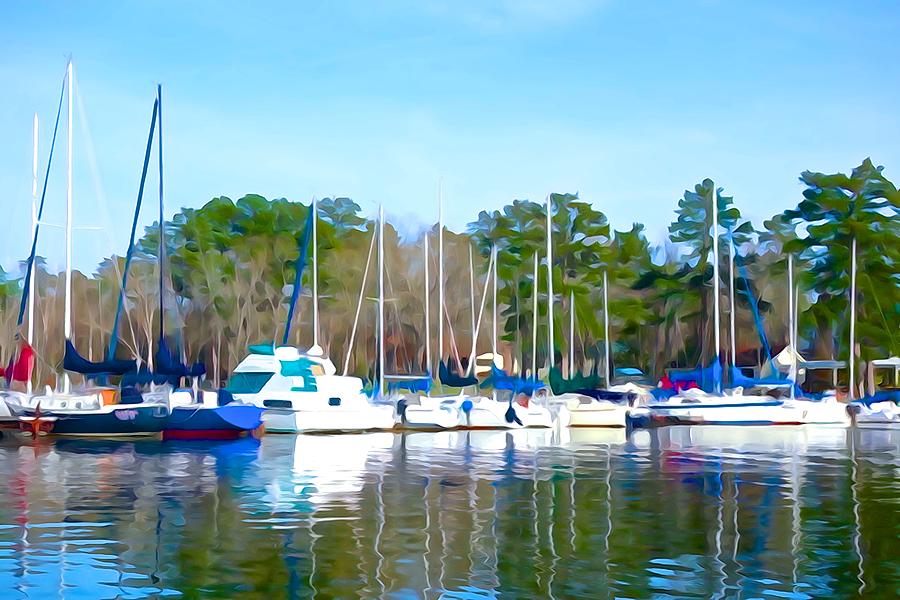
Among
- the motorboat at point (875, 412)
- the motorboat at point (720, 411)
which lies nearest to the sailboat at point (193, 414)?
the motorboat at point (720, 411)

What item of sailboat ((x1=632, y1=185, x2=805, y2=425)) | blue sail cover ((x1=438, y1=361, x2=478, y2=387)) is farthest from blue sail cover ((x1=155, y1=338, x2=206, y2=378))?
sailboat ((x1=632, y1=185, x2=805, y2=425))

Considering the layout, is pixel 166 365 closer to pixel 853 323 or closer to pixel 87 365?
pixel 87 365

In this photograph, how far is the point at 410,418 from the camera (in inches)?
2362

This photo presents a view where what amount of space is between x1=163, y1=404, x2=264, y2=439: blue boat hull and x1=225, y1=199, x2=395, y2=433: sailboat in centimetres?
319

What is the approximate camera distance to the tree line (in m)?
85.9

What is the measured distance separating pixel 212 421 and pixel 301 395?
5.68 meters

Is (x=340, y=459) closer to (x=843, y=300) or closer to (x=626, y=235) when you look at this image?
(x=843, y=300)

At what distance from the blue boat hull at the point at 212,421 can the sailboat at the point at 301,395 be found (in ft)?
10.5

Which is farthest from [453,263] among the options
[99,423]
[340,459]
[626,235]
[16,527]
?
[16,527]

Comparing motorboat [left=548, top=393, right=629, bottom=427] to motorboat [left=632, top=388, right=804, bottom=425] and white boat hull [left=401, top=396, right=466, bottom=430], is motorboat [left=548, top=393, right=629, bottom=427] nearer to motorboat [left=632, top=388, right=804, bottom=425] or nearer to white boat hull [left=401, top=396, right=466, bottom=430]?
motorboat [left=632, top=388, right=804, bottom=425]

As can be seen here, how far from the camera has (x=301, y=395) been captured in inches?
2194

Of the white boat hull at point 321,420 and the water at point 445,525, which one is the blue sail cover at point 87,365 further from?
the white boat hull at point 321,420

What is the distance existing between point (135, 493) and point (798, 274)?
69.3 m

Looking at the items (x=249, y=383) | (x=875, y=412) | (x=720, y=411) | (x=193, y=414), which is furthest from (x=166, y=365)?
(x=875, y=412)
